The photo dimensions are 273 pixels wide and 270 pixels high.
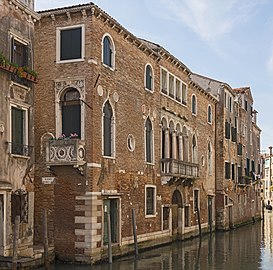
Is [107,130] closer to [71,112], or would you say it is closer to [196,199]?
[71,112]

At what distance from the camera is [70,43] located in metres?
16.4

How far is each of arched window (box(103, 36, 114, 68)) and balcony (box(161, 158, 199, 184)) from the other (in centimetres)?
570

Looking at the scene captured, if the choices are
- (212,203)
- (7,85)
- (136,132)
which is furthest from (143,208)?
(212,203)

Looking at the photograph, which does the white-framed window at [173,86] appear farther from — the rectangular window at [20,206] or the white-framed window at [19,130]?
the rectangular window at [20,206]

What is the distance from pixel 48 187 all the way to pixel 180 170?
26.4 ft

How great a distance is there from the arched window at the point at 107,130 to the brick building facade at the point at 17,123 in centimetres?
239

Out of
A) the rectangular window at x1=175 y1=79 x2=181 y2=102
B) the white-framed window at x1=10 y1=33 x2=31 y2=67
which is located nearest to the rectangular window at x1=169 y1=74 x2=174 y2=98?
the rectangular window at x1=175 y1=79 x2=181 y2=102

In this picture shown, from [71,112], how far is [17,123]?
1879mm

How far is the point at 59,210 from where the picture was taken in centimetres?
1584

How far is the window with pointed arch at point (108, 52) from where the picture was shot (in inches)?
666

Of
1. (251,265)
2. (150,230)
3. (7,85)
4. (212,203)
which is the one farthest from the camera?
(212,203)

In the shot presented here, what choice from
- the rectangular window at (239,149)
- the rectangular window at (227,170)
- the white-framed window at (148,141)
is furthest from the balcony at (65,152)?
the rectangular window at (239,149)

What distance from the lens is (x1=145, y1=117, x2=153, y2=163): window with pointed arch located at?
20266 millimetres

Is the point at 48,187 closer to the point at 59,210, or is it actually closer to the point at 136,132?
the point at 59,210
